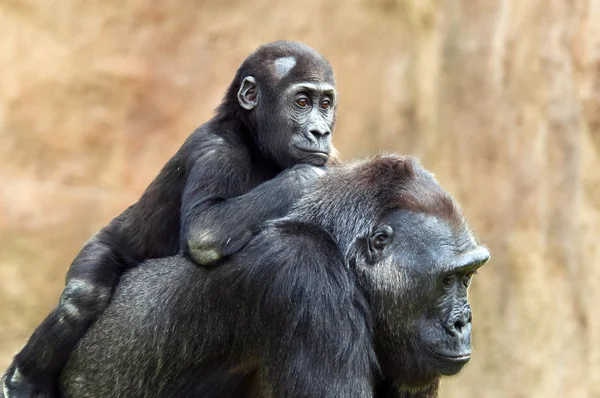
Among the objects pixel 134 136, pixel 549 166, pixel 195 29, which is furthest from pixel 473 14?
pixel 134 136

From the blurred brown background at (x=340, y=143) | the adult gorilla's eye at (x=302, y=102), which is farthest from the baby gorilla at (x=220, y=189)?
the blurred brown background at (x=340, y=143)

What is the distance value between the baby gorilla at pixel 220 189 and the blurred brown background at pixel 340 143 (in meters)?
3.27

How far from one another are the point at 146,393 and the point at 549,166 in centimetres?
510

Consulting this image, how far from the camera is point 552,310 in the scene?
8375 mm

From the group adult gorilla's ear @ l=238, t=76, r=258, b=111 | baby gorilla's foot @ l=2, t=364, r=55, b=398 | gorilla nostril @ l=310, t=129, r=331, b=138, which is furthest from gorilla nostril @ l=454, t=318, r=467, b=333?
baby gorilla's foot @ l=2, t=364, r=55, b=398

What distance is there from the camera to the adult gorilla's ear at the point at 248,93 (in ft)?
A: 16.8

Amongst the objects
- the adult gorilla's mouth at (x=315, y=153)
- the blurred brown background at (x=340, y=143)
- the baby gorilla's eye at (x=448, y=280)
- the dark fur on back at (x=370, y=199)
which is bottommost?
the baby gorilla's eye at (x=448, y=280)

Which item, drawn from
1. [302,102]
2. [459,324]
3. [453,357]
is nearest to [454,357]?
[453,357]

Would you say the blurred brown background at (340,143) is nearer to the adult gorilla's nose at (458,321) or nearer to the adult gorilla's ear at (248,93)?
the adult gorilla's ear at (248,93)

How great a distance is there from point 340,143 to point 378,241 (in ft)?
14.5

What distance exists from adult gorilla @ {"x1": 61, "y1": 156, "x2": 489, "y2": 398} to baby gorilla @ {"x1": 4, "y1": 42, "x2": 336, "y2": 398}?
16 cm

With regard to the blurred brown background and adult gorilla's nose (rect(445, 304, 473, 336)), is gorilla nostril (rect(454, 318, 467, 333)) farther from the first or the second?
the blurred brown background

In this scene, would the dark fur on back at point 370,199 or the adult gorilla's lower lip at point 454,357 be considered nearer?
the adult gorilla's lower lip at point 454,357

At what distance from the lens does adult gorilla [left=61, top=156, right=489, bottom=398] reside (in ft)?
12.8
